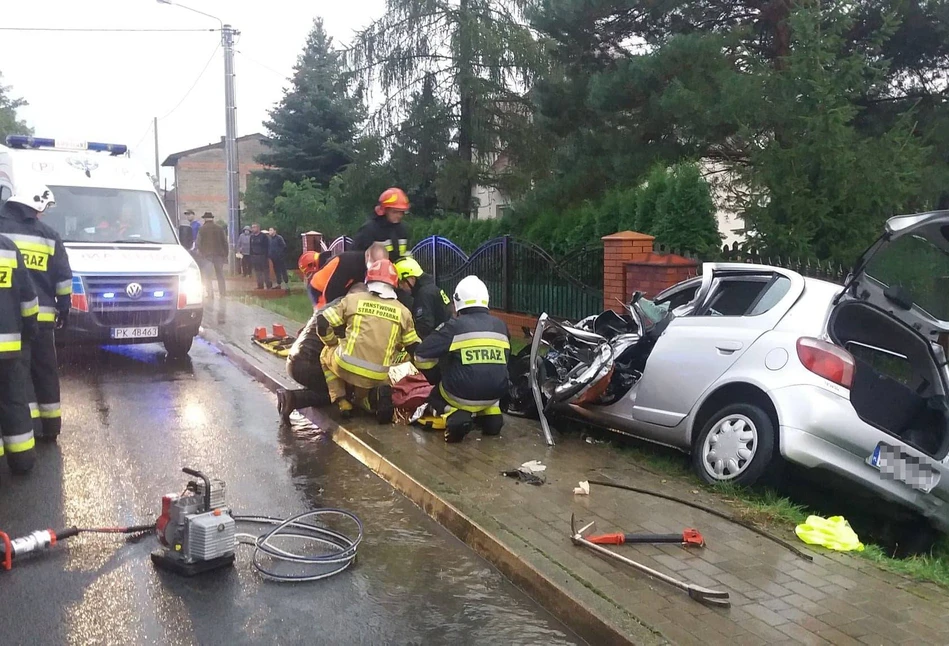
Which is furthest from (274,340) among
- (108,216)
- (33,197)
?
(33,197)

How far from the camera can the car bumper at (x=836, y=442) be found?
16.5 feet

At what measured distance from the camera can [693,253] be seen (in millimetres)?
9492

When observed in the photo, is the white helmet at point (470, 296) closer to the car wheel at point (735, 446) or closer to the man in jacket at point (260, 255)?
the car wheel at point (735, 446)

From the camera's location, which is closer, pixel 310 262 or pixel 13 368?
pixel 13 368

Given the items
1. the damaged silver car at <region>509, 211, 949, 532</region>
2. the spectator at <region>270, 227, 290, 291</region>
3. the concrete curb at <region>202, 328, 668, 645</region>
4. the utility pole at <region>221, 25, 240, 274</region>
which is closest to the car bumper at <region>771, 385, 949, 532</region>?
the damaged silver car at <region>509, 211, 949, 532</region>

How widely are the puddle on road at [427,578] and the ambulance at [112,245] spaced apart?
5.21 metres

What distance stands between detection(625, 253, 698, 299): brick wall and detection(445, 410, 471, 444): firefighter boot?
9.37 feet

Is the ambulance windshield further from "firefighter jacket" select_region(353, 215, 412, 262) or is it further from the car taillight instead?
the car taillight

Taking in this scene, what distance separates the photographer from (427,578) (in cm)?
443

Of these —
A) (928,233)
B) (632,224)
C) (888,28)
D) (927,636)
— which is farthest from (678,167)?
(927,636)

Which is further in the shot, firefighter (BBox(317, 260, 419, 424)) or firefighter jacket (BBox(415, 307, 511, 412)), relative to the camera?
firefighter (BBox(317, 260, 419, 424))

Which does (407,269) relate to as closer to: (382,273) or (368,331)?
(382,273)

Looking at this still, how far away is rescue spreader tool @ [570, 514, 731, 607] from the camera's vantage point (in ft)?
12.7

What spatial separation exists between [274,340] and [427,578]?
8.33m
